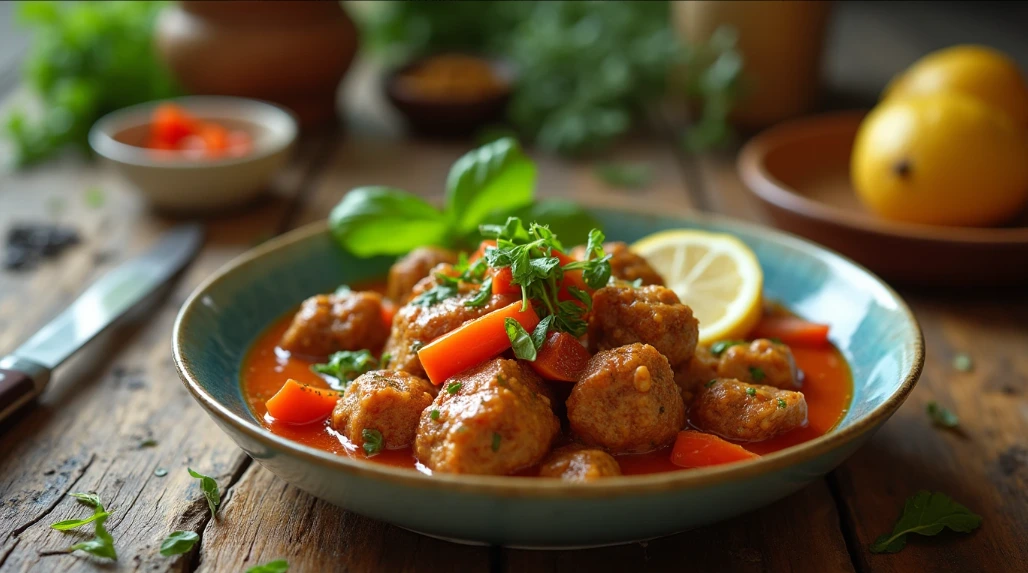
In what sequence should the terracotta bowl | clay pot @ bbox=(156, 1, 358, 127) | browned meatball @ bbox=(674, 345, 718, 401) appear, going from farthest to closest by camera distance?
clay pot @ bbox=(156, 1, 358, 127) → the terracotta bowl → browned meatball @ bbox=(674, 345, 718, 401)

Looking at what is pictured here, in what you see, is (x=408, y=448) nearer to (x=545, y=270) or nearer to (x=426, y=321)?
(x=426, y=321)

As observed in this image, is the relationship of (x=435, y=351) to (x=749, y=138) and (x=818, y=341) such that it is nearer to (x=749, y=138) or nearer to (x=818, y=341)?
(x=818, y=341)

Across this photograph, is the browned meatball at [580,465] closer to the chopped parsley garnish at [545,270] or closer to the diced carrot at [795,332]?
the chopped parsley garnish at [545,270]

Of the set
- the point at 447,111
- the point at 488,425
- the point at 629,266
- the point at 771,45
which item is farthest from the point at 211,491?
the point at 771,45

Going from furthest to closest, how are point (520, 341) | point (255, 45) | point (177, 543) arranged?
point (255, 45), point (520, 341), point (177, 543)

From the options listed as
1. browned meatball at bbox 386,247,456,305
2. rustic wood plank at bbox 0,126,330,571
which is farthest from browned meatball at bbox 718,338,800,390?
rustic wood plank at bbox 0,126,330,571

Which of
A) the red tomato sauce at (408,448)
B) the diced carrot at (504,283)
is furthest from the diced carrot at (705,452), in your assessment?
the diced carrot at (504,283)

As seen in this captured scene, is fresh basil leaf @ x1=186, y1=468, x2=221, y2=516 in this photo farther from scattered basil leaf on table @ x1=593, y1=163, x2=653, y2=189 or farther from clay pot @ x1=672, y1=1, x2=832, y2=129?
clay pot @ x1=672, y1=1, x2=832, y2=129

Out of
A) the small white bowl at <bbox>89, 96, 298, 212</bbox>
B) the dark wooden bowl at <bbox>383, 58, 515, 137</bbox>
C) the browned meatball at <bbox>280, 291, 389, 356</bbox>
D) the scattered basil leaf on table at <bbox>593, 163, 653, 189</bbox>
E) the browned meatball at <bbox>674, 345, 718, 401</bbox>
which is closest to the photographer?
the browned meatball at <bbox>674, 345, 718, 401</bbox>
